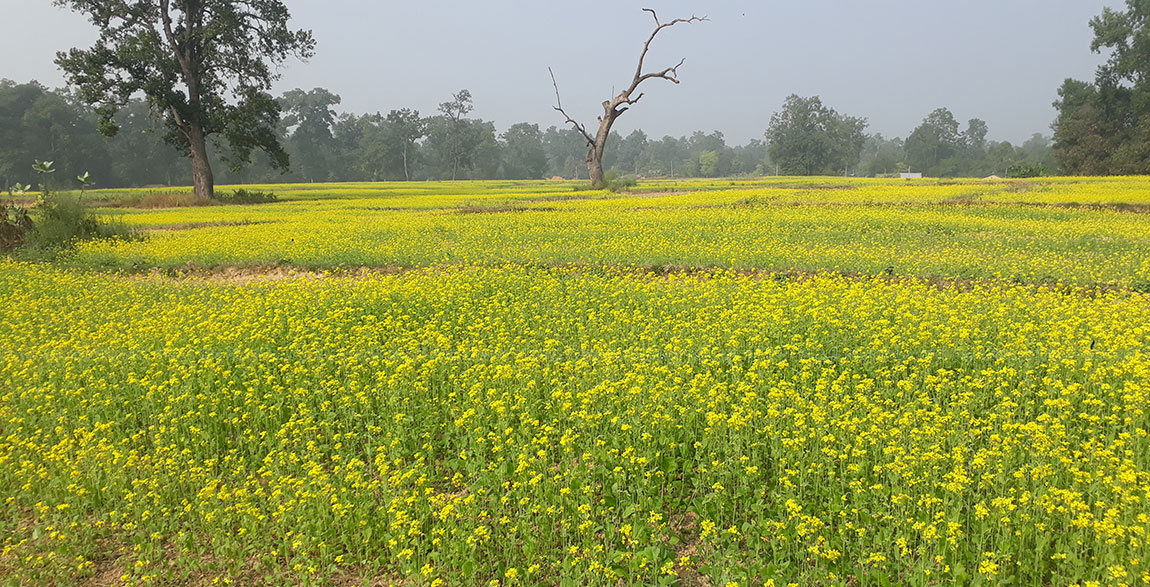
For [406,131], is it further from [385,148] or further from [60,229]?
[60,229]

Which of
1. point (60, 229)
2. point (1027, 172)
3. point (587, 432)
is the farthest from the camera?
point (1027, 172)

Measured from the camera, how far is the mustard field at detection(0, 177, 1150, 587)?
12.2ft

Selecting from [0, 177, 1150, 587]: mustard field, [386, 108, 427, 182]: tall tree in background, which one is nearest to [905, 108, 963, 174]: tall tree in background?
Answer: [386, 108, 427, 182]: tall tree in background

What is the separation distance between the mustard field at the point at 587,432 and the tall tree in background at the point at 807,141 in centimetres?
7811

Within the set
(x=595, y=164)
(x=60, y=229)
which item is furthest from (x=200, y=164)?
(x=595, y=164)

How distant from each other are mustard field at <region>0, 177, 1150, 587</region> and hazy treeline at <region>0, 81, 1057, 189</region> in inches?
1194

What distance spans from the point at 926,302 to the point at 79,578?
862 cm

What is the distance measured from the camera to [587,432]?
496cm

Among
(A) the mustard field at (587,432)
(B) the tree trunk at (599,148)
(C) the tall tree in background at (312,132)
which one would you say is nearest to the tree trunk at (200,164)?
(B) the tree trunk at (599,148)

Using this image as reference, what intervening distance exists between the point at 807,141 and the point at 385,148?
5454 centimetres

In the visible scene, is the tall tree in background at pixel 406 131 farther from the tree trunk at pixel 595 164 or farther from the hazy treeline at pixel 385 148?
the tree trunk at pixel 595 164

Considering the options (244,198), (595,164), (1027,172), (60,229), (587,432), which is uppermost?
(595,164)

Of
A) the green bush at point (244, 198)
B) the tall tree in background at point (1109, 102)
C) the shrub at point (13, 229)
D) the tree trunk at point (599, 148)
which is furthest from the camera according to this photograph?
the tall tree in background at point (1109, 102)

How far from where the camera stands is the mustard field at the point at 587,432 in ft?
12.2
